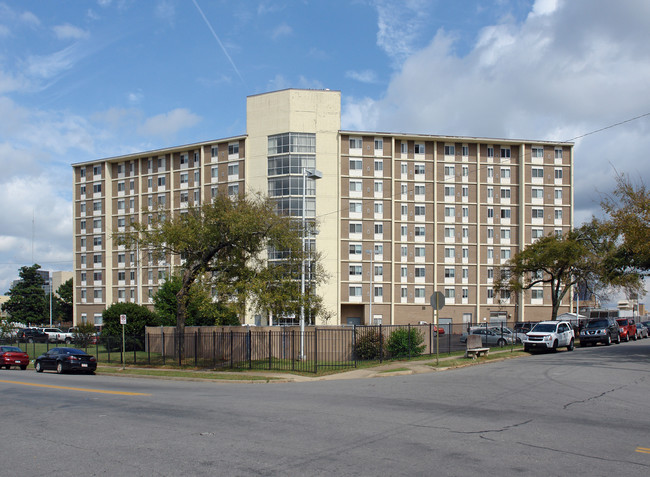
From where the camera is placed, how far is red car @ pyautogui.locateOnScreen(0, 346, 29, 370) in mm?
35219

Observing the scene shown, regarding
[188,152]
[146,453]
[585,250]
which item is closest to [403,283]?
[585,250]

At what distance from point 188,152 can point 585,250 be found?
52.8 meters

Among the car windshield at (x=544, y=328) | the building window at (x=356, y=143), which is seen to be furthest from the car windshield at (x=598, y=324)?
the building window at (x=356, y=143)

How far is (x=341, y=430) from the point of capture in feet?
35.4

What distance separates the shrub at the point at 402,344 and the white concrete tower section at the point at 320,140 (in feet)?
126

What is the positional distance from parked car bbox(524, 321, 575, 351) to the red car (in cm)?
3070

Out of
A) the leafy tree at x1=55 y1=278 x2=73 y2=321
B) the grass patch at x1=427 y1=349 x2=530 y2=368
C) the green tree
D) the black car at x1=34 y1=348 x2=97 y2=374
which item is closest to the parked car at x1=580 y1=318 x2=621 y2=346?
the grass patch at x1=427 y1=349 x2=530 y2=368

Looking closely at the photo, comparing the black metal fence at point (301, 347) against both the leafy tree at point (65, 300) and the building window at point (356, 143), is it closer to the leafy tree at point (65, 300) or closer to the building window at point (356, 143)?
the building window at point (356, 143)

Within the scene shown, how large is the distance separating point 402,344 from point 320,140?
44.2 m

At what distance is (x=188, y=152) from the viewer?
78.9 m

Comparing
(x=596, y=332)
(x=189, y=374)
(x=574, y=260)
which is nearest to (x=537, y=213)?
(x=574, y=260)

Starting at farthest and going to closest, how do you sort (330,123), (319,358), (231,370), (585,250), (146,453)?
(330,123) → (585,250) → (319,358) → (231,370) → (146,453)

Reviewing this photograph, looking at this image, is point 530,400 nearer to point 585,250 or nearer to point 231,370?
point 231,370

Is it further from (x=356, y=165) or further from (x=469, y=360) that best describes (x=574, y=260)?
(x=356, y=165)
